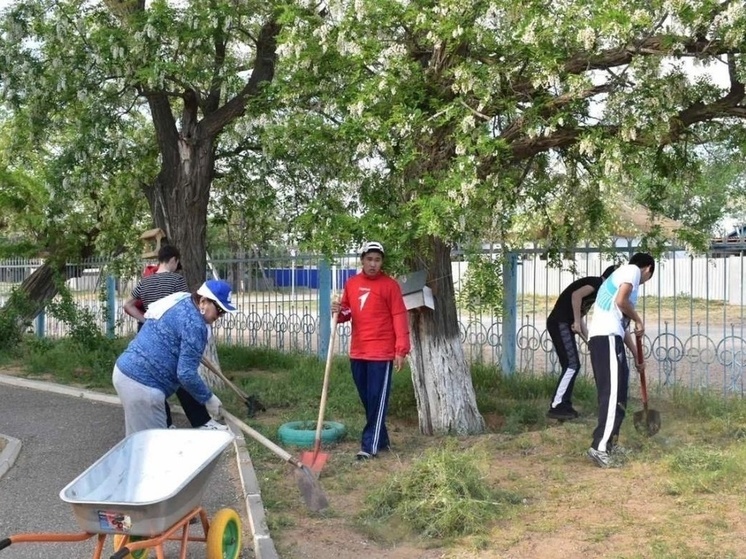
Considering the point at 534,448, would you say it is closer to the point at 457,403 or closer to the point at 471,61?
the point at 457,403

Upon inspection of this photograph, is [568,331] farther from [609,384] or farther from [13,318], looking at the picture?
[13,318]

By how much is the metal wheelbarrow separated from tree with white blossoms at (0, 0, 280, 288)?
488cm

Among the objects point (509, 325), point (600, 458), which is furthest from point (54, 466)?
point (509, 325)

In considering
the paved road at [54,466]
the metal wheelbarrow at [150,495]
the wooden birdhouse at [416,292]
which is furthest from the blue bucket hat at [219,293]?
the wooden birdhouse at [416,292]

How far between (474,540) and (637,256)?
2823mm

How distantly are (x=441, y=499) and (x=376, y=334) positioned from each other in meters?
2.04

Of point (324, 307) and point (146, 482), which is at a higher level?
point (324, 307)

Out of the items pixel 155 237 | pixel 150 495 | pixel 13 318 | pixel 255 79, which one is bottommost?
pixel 150 495

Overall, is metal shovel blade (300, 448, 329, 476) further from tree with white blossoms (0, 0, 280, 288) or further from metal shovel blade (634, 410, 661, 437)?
tree with white blossoms (0, 0, 280, 288)

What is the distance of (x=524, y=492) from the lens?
584 cm

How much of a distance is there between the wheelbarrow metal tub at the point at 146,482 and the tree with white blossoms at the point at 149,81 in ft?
16.0

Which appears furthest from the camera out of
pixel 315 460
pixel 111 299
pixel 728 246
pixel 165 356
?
pixel 111 299

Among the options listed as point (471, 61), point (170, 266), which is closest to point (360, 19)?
point (471, 61)

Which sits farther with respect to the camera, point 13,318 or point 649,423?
point 13,318
